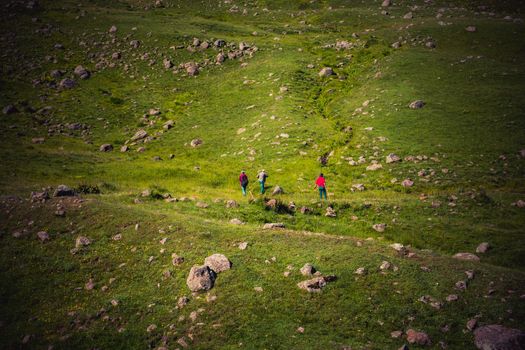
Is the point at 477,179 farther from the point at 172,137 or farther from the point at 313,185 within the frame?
the point at 172,137

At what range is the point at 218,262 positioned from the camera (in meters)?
16.3

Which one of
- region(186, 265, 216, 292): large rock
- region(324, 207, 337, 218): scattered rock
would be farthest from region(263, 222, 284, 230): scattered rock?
region(186, 265, 216, 292): large rock

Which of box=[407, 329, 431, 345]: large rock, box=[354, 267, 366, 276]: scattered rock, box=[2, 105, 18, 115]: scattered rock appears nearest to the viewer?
box=[407, 329, 431, 345]: large rock

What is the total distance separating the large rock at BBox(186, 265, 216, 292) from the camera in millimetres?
14906

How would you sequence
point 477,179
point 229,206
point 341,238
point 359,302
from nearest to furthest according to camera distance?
1. point 359,302
2. point 341,238
3. point 229,206
4. point 477,179

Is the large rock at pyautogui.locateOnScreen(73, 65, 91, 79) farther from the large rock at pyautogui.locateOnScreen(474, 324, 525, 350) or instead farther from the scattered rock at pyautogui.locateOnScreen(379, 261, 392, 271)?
the large rock at pyautogui.locateOnScreen(474, 324, 525, 350)

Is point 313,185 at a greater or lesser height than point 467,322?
lesser

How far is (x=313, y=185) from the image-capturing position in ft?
101

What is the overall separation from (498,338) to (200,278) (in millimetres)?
11768

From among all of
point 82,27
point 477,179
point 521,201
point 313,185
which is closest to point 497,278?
point 521,201

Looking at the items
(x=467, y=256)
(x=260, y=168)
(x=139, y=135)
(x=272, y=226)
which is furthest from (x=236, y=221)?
(x=139, y=135)

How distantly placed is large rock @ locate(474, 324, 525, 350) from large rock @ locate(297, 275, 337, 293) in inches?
231

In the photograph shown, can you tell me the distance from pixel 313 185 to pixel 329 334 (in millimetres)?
19065

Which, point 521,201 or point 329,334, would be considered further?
point 521,201
